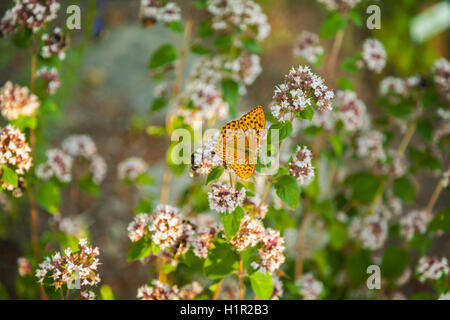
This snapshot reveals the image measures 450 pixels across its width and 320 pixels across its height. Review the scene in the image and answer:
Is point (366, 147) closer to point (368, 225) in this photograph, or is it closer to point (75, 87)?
point (368, 225)

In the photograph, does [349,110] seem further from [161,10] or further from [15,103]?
[15,103]

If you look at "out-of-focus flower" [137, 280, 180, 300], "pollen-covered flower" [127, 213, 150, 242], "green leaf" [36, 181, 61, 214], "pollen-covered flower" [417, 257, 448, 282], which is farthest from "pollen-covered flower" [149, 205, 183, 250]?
"pollen-covered flower" [417, 257, 448, 282]

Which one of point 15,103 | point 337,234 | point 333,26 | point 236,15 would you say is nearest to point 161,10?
point 236,15

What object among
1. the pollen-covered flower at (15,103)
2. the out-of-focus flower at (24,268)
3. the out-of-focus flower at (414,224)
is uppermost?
the pollen-covered flower at (15,103)

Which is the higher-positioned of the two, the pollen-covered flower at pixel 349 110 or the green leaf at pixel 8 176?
the pollen-covered flower at pixel 349 110

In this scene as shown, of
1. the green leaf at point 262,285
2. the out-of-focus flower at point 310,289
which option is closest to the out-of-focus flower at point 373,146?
the out-of-focus flower at point 310,289

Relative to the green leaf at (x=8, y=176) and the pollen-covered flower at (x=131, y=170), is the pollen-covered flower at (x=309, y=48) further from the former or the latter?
the green leaf at (x=8, y=176)

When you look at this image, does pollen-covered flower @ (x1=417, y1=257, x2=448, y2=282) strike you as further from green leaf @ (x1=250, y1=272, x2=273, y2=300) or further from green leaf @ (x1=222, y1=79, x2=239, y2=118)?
green leaf @ (x1=222, y1=79, x2=239, y2=118)
